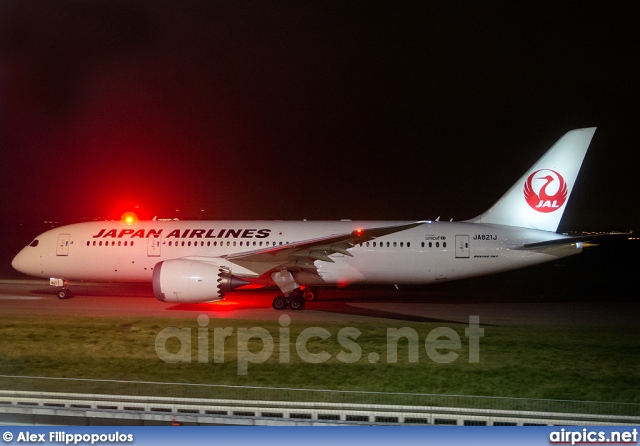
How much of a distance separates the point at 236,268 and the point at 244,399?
13.9 m

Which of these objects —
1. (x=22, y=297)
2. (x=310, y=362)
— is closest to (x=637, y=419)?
(x=310, y=362)

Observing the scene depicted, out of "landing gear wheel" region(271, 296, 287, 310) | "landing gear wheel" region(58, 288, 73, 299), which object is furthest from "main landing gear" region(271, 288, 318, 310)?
"landing gear wheel" region(58, 288, 73, 299)

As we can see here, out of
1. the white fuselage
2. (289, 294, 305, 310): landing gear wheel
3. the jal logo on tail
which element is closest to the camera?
(289, 294, 305, 310): landing gear wheel

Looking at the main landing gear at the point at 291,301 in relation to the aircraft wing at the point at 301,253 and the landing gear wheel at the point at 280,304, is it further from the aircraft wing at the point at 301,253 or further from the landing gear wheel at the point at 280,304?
the aircraft wing at the point at 301,253

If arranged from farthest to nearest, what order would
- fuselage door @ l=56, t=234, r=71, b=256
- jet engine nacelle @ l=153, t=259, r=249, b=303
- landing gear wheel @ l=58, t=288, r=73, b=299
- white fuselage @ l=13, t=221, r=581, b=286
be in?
fuselage door @ l=56, t=234, r=71, b=256 → landing gear wheel @ l=58, t=288, r=73, b=299 → white fuselage @ l=13, t=221, r=581, b=286 → jet engine nacelle @ l=153, t=259, r=249, b=303

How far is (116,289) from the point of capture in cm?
2964

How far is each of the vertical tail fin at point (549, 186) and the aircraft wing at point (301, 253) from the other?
13.4ft

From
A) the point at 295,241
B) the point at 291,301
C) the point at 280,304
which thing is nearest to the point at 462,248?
the point at 295,241

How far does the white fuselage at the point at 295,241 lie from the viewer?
2347cm

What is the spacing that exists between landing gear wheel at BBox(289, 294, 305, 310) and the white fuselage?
156cm

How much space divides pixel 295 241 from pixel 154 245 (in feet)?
18.3

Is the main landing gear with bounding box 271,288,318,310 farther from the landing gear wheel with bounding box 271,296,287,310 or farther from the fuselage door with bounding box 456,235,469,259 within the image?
the fuselage door with bounding box 456,235,469,259

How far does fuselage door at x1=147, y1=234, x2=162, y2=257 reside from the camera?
25.0 metres

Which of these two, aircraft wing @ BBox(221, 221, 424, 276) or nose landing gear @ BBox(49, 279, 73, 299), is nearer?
aircraft wing @ BBox(221, 221, 424, 276)
